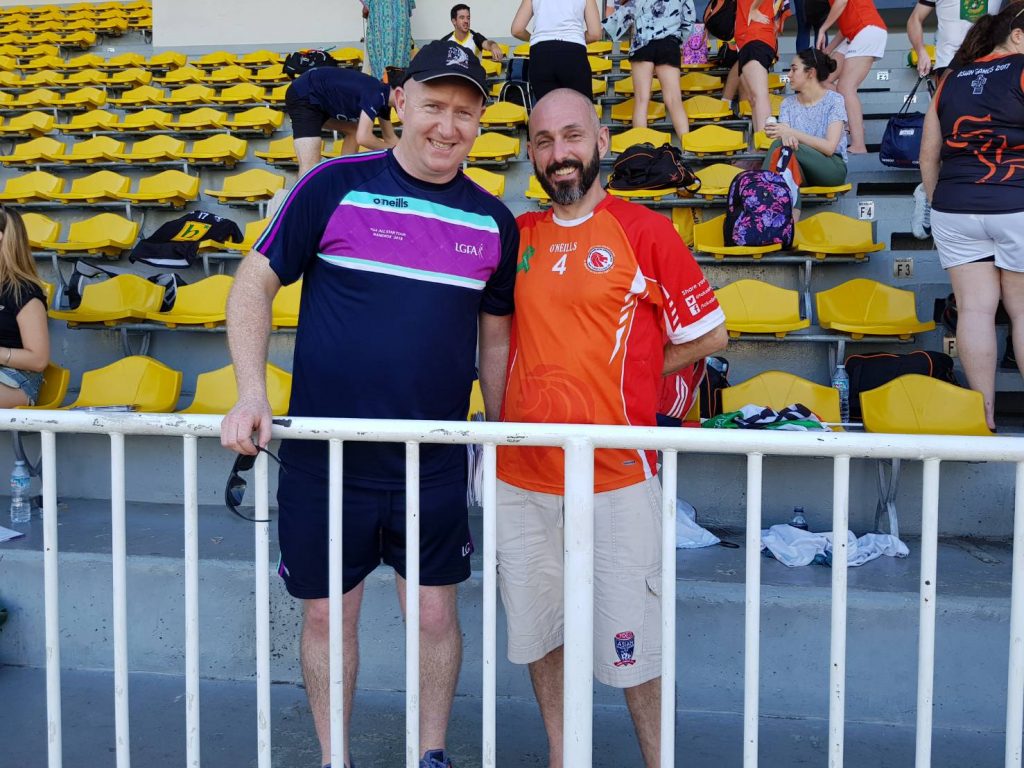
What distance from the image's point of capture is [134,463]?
406 cm

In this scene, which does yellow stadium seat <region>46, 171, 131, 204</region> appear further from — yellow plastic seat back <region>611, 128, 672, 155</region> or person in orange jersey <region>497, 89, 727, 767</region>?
person in orange jersey <region>497, 89, 727, 767</region>

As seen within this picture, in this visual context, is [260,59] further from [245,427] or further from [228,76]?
[245,427]

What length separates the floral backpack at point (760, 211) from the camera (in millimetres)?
4719

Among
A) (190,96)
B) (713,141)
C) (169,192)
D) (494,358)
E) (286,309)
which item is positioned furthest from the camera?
(190,96)

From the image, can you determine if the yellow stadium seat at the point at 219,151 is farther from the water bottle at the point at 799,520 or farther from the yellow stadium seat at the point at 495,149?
the water bottle at the point at 799,520

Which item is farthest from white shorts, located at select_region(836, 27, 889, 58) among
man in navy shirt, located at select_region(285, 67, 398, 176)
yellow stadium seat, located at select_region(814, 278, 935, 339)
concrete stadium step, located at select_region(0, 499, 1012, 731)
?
concrete stadium step, located at select_region(0, 499, 1012, 731)

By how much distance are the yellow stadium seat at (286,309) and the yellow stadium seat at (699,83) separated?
15.5 feet

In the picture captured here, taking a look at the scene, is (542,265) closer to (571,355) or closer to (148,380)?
(571,355)

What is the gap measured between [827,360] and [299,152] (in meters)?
3.35

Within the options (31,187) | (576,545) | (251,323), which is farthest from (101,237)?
(576,545)

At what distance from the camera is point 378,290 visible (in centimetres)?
195

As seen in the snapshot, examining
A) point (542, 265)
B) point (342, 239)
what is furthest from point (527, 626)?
point (342, 239)

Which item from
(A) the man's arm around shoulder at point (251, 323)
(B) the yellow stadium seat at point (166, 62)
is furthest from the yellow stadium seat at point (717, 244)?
(B) the yellow stadium seat at point (166, 62)

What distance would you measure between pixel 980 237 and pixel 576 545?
9.08ft
